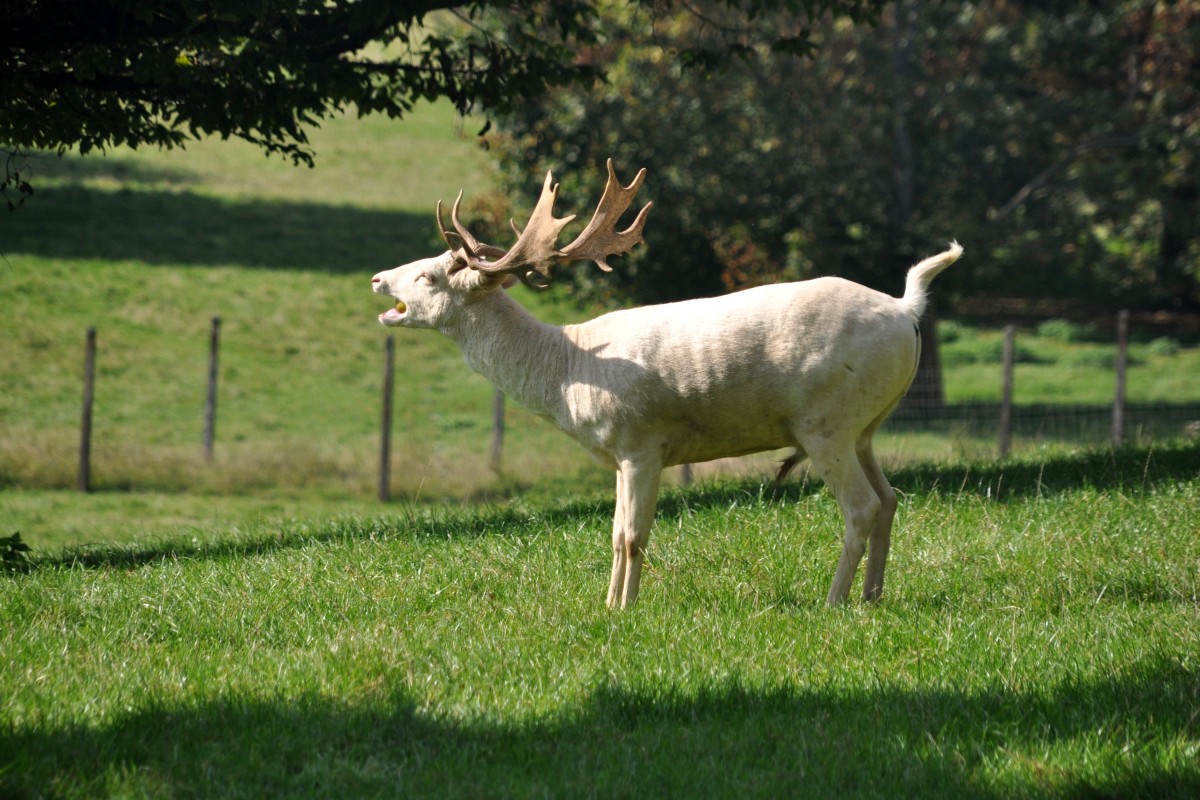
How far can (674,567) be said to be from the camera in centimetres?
729

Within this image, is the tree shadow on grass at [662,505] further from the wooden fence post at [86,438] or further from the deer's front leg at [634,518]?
the wooden fence post at [86,438]

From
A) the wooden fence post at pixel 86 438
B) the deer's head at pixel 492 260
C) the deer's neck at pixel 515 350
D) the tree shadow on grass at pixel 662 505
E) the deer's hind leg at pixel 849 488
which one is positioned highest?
the deer's head at pixel 492 260

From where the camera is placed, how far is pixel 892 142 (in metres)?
23.0

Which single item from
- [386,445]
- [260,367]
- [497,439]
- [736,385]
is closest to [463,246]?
[736,385]

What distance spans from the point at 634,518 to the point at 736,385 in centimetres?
87

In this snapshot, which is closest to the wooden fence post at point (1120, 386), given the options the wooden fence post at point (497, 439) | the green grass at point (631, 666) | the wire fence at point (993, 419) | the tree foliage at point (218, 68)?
the wire fence at point (993, 419)

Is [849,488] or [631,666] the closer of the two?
[631,666]

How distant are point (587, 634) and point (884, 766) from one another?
5.91ft

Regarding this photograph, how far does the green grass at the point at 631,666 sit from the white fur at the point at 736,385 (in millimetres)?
609

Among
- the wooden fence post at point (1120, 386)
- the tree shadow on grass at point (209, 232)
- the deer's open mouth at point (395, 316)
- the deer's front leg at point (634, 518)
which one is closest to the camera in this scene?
the deer's front leg at point (634, 518)

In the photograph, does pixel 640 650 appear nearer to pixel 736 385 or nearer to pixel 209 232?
pixel 736 385

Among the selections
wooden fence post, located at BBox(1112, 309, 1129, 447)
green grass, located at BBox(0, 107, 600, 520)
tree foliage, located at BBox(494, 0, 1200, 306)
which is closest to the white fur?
green grass, located at BBox(0, 107, 600, 520)

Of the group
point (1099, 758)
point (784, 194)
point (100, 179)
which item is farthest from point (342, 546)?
point (100, 179)

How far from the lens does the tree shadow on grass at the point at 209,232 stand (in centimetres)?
3025
